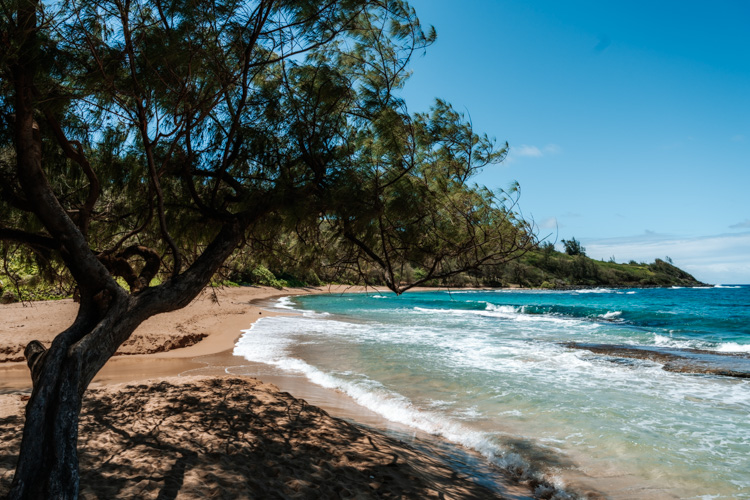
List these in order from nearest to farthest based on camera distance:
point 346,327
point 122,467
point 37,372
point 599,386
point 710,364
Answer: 1. point 37,372
2. point 122,467
3. point 599,386
4. point 710,364
5. point 346,327

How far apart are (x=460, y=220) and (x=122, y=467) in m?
3.45

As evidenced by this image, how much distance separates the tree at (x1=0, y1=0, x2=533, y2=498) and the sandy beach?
93 cm

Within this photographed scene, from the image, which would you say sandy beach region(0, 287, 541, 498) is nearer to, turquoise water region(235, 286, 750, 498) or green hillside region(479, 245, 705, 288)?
turquoise water region(235, 286, 750, 498)

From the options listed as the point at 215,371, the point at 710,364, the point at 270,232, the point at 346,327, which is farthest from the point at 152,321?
the point at 710,364

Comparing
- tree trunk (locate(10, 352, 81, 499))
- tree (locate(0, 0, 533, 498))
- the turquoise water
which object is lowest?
the turquoise water

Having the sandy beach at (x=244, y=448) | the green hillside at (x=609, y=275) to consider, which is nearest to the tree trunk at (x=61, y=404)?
the sandy beach at (x=244, y=448)

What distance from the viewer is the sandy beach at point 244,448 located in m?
3.25

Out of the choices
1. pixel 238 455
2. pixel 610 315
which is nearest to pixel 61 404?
pixel 238 455

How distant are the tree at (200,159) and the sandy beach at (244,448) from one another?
932 millimetres

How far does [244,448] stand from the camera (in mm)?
3967

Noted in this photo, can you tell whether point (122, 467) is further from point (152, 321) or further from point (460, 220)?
point (152, 321)

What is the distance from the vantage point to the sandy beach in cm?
325

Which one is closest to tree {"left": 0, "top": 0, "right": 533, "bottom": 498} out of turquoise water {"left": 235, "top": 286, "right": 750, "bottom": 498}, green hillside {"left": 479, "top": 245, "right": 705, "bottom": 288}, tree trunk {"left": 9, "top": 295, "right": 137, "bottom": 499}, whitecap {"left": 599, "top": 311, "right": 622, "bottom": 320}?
tree trunk {"left": 9, "top": 295, "right": 137, "bottom": 499}

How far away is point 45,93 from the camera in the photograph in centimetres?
308
